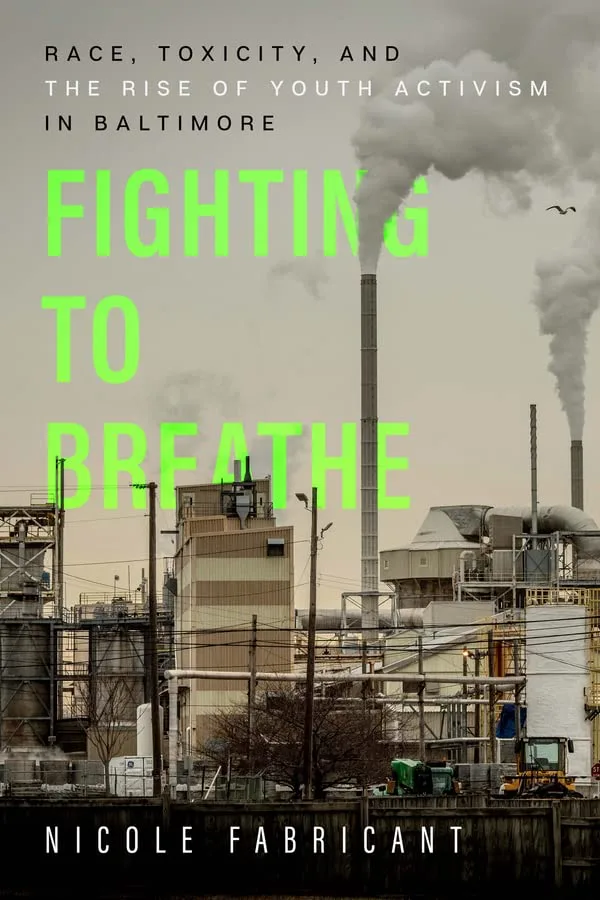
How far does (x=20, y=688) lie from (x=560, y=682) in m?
34.8

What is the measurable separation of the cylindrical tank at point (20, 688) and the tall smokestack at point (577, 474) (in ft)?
90.0

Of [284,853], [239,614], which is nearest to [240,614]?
[239,614]

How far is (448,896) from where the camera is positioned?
96.8ft

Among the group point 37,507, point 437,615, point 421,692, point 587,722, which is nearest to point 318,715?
point 421,692

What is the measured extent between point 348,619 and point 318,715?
2869 cm

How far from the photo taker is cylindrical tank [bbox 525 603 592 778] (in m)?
52.0

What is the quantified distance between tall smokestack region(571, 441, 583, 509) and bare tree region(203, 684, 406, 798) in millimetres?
20976

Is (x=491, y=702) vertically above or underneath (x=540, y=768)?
above

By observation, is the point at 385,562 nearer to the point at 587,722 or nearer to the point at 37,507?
the point at 37,507

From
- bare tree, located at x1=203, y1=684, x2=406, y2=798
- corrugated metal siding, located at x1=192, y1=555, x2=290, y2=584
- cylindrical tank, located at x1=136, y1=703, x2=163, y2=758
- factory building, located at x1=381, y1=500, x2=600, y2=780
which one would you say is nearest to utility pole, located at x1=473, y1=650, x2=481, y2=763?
factory building, located at x1=381, y1=500, x2=600, y2=780

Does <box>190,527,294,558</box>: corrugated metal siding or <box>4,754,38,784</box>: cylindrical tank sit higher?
<box>190,527,294,558</box>: corrugated metal siding

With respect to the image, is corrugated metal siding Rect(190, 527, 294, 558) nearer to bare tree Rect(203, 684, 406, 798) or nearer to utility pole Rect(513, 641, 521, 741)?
bare tree Rect(203, 684, 406, 798)

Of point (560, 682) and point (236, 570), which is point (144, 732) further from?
point (560, 682)

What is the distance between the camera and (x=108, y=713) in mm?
80000
